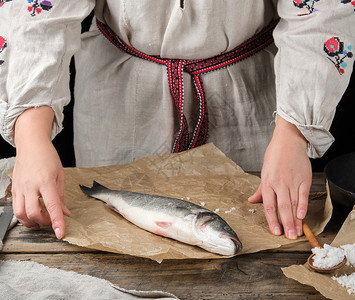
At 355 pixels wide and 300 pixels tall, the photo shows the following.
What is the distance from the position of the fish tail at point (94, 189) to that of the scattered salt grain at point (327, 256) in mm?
619

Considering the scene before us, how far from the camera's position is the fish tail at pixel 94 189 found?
59.7 inches

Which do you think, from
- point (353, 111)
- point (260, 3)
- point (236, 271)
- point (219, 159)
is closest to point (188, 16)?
point (260, 3)

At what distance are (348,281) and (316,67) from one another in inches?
22.3

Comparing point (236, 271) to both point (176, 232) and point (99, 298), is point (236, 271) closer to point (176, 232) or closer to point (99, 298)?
point (176, 232)

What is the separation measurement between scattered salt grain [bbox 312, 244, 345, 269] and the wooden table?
6 centimetres

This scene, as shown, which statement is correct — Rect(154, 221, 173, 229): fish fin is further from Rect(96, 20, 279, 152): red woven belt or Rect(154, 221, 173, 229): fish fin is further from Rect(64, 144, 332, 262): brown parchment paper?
Rect(96, 20, 279, 152): red woven belt

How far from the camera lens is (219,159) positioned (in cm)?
169

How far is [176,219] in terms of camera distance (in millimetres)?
1298

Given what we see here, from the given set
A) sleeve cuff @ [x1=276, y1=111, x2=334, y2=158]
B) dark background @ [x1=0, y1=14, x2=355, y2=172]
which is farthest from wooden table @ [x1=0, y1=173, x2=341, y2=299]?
dark background @ [x1=0, y1=14, x2=355, y2=172]

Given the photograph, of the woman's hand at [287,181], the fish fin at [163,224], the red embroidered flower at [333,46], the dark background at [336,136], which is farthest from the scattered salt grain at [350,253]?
the dark background at [336,136]

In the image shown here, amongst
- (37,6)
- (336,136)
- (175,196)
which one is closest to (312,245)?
(175,196)

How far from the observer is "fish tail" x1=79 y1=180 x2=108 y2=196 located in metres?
1.52

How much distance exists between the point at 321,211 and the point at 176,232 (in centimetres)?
40

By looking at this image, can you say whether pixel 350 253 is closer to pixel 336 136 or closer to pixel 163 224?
pixel 163 224
